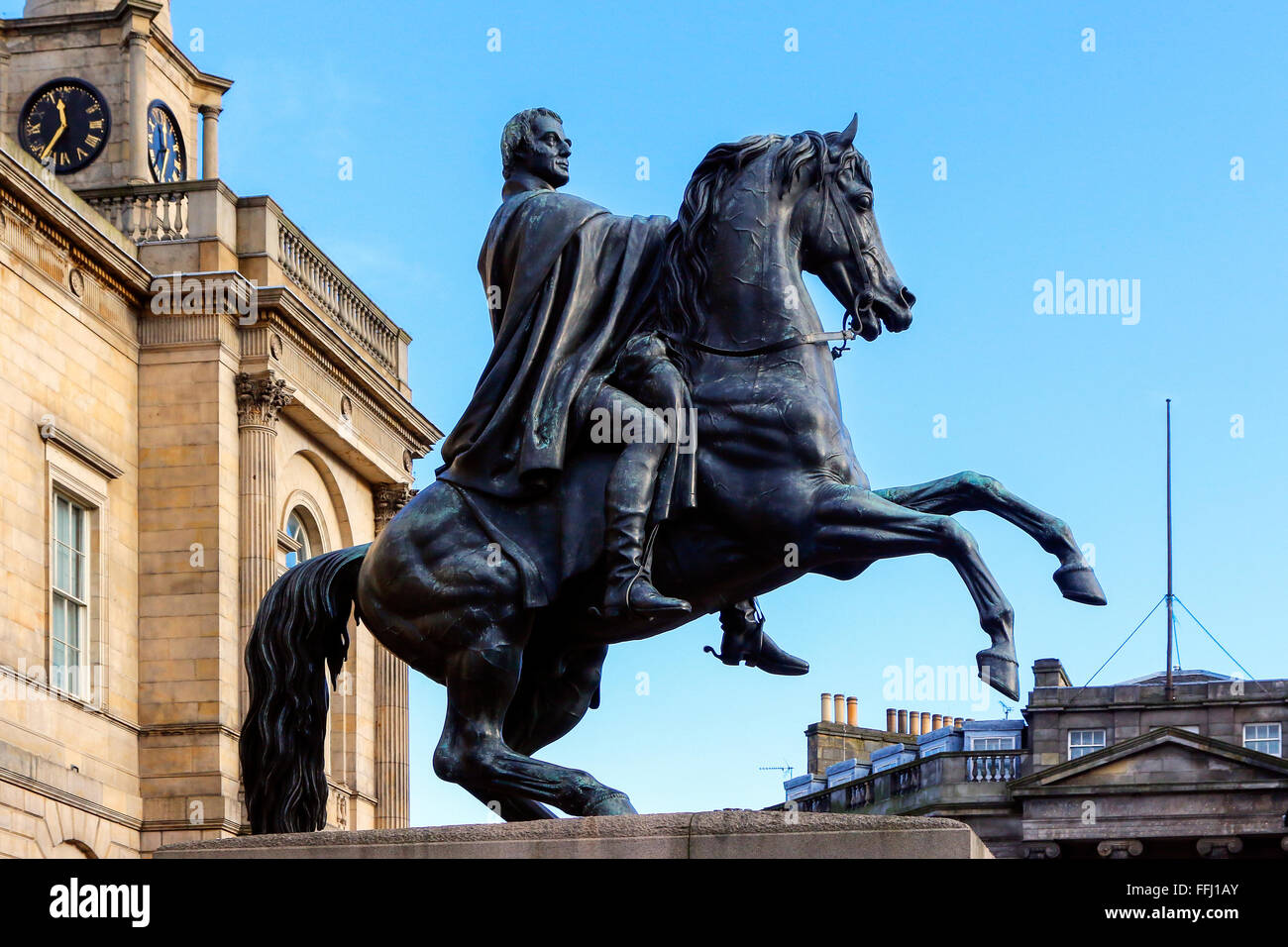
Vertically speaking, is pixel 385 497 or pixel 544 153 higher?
pixel 385 497

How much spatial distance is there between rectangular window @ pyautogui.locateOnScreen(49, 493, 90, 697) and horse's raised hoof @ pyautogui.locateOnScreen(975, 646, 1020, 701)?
24.2 meters

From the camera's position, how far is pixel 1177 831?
53781 millimetres

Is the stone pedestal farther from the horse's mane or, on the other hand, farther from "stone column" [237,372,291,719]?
"stone column" [237,372,291,719]

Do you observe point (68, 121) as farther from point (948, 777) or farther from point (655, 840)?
point (655, 840)

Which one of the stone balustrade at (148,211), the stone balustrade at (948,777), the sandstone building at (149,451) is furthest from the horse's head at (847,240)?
the stone balustrade at (948,777)

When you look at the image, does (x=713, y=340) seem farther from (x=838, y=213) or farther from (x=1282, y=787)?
(x=1282, y=787)

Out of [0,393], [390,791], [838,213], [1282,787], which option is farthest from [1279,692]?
[838,213]

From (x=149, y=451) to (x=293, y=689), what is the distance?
25.7 meters

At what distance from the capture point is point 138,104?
41.2 m

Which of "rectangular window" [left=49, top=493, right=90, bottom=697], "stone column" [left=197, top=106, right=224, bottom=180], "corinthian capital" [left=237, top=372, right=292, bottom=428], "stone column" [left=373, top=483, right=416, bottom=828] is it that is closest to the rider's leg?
"rectangular window" [left=49, top=493, right=90, bottom=697]

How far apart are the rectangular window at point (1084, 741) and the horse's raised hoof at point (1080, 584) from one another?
159 ft

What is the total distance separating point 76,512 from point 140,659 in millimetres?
2241

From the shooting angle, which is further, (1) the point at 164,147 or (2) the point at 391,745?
(1) the point at 164,147

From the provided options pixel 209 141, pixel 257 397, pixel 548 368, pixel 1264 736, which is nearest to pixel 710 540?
pixel 548 368
